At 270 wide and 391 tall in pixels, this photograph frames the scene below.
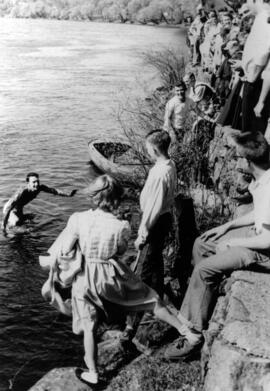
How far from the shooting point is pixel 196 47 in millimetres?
19922

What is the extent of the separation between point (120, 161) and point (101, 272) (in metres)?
9.61

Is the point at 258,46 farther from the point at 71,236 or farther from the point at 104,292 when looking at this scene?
the point at 104,292

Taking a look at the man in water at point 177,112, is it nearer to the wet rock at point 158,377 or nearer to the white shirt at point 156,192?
the white shirt at point 156,192

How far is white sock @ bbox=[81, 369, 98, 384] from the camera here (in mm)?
4742

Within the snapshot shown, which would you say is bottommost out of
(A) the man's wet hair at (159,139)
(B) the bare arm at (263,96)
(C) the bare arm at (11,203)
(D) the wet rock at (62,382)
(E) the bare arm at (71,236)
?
(C) the bare arm at (11,203)

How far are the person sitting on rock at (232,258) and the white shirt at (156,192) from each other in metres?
0.69

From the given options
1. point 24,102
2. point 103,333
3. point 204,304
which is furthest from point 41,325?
point 24,102

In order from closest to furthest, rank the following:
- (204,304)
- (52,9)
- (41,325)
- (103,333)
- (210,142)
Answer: (204,304)
(103,333)
(41,325)
(210,142)
(52,9)

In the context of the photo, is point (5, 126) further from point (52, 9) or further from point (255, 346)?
point (52, 9)

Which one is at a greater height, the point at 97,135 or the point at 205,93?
the point at 205,93

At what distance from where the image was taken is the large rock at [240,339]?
3797 mm

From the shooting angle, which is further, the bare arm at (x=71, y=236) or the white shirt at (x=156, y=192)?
the white shirt at (x=156, y=192)

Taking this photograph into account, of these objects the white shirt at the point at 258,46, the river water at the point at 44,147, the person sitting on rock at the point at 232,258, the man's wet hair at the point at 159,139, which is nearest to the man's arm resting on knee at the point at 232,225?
the person sitting on rock at the point at 232,258

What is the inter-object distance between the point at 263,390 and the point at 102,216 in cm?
190
